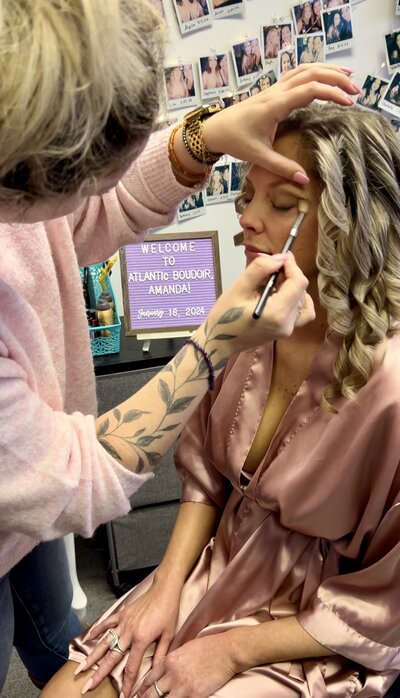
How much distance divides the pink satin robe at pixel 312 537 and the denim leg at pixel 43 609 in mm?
133

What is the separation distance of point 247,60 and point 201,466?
114 centimetres

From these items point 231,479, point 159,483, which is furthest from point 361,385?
point 159,483

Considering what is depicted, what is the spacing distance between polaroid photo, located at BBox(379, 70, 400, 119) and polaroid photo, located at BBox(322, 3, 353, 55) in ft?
0.58

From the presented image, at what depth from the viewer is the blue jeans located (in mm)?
1102

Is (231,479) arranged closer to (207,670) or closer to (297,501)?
(297,501)

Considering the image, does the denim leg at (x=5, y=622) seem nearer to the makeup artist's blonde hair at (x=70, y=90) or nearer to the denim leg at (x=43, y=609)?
the denim leg at (x=43, y=609)

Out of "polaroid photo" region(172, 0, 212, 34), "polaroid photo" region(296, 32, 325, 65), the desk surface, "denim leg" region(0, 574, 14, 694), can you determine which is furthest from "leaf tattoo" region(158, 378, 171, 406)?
"polaroid photo" region(296, 32, 325, 65)

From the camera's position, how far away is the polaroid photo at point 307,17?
165cm

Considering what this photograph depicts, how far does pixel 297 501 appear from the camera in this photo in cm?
94

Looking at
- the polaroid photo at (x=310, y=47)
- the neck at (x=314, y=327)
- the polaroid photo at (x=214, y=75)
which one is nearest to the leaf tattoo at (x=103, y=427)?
the neck at (x=314, y=327)

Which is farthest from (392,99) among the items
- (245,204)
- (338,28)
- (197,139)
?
(197,139)

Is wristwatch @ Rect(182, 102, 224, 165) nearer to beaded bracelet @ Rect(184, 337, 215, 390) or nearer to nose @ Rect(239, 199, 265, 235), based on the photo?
nose @ Rect(239, 199, 265, 235)

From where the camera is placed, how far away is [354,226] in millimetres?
904

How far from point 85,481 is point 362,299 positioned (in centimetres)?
51
